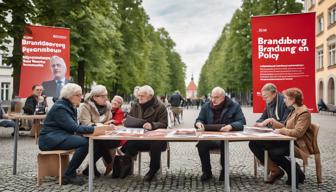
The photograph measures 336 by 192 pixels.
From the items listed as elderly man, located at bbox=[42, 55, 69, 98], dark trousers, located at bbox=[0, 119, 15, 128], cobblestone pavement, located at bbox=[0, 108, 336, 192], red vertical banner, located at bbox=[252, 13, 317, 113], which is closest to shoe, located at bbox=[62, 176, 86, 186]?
cobblestone pavement, located at bbox=[0, 108, 336, 192]

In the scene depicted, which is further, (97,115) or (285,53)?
(285,53)

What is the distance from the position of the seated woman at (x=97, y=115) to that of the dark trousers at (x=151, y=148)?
32cm

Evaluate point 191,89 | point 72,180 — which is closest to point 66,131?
point 72,180

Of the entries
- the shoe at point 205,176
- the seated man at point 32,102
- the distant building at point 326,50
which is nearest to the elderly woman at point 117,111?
the shoe at point 205,176

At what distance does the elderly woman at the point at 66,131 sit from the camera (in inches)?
254

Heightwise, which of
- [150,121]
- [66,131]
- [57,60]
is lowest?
[66,131]

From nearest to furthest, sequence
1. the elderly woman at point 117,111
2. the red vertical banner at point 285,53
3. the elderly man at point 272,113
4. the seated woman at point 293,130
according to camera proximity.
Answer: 1. the seated woman at point 293,130
2. the elderly man at point 272,113
3. the elderly woman at point 117,111
4. the red vertical banner at point 285,53

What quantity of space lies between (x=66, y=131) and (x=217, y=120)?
2604mm

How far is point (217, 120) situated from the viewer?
23.9 feet

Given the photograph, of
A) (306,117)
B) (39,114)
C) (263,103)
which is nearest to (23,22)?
(39,114)

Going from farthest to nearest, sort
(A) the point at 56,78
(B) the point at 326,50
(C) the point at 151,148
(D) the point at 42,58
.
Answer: (B) the point at 326,50 → (A) the point at 56,78 → (D) the point at 42,58 → (C) the point at 151,148

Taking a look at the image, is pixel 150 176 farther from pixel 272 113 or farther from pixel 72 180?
pixel 272 113

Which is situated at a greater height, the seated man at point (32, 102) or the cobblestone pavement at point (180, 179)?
the seated man at point (32, 102)

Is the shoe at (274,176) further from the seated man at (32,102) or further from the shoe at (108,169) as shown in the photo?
the seated man at (32,102)
